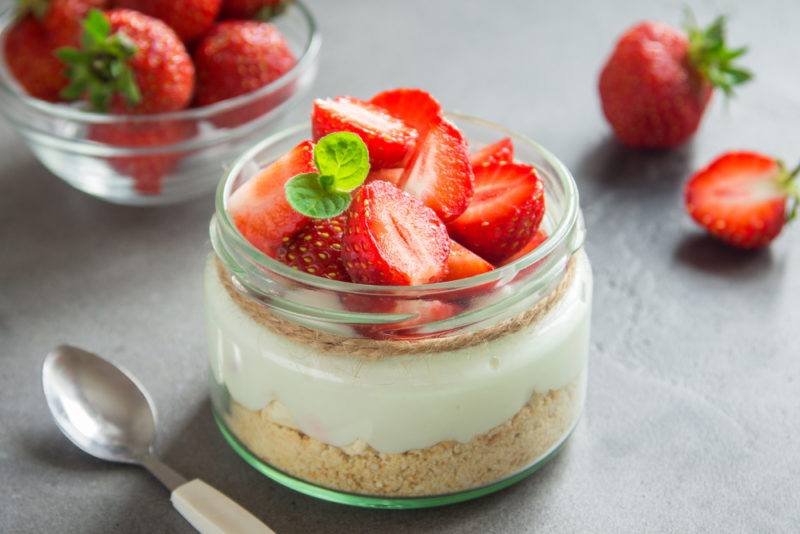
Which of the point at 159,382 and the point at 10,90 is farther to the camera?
the point at 10,90

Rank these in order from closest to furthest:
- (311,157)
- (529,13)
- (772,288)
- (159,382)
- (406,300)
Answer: (406,300) < (311,157) < (159,382) < (772,288) < (529,13)

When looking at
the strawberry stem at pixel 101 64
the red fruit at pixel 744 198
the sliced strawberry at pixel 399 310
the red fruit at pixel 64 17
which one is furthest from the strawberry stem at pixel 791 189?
the red fruit at pixel 64 17

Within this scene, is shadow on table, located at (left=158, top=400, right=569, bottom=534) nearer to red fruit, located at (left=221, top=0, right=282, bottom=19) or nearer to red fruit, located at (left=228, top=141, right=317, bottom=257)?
red fruit, located at (left=228, top=141, right=317, bottom=257)

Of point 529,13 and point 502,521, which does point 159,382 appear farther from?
point 529,13

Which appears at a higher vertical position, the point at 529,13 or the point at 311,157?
the point at 311,157

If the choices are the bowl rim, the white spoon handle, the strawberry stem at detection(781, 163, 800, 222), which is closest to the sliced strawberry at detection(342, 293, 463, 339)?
the white spoon handle

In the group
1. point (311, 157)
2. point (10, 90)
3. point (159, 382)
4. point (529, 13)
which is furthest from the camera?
point (529, 13)

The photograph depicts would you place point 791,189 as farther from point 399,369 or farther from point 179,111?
point 179,111

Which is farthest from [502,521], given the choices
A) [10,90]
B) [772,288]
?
[10,90]
